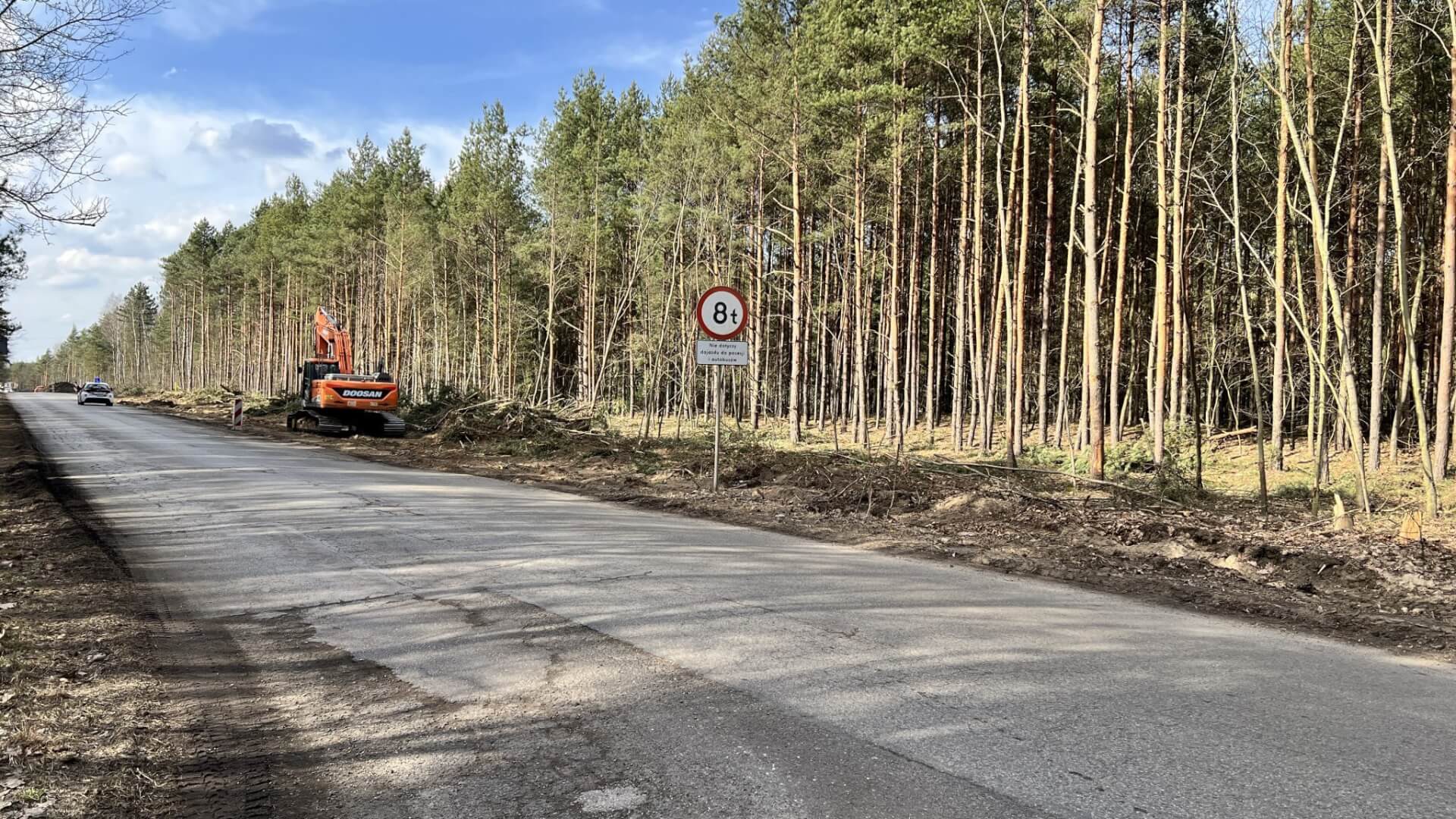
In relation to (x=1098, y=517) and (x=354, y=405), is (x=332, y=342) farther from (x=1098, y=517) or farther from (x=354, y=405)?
(x=1098, y=517)

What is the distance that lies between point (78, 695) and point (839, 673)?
377 cm

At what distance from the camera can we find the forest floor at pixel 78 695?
3.06 metres

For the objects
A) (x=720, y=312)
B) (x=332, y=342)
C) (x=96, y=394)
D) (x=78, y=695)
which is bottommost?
(x=78, y=695)

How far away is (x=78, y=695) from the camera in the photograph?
4.00 metres

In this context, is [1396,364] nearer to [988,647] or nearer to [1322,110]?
[1322,110]

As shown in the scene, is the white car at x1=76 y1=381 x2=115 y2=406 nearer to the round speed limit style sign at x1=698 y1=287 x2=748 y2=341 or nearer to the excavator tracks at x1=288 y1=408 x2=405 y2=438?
the excavator tracks at x1=288 y1=408 x2=405 y2=438

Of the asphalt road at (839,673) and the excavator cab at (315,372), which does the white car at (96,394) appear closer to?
the excavator cab at (315,372)

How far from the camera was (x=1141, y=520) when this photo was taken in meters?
9.42

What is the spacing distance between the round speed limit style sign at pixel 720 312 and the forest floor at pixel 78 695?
7248mm

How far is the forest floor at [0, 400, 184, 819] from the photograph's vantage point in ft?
10.0

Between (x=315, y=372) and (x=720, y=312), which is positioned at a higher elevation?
Result: (x=720, y=312)

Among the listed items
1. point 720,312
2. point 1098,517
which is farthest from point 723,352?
point 1098,517

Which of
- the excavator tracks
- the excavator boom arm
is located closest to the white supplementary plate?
the excavator tracks

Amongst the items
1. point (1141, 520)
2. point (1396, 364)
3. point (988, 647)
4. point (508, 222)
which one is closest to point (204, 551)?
point (988, 647)
